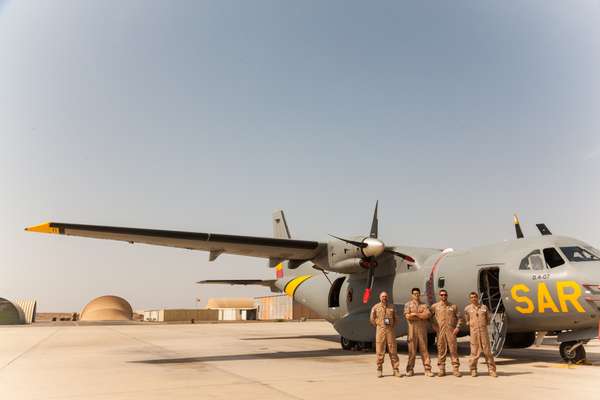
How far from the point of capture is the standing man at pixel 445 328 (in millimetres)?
9906

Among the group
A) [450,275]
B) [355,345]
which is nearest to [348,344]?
[355,345]

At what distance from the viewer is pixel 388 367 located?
1159 centimetres

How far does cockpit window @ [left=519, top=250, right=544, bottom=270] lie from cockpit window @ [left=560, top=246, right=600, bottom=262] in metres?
0.53

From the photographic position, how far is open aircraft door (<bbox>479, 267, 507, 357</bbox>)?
11844 millimetres

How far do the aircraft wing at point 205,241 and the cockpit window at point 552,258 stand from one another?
21.8 feet

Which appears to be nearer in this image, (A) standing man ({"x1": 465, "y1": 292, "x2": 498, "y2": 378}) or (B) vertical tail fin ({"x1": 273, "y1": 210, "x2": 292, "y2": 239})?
(A) standing man ({"x1": 465, "y1": 292, "x2": 498, "y2": 378})

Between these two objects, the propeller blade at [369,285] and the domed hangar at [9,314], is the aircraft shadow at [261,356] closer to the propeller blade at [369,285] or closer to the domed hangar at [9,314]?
the propeller blade at [369,285]

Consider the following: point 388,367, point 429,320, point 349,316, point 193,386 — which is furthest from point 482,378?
point 349,316

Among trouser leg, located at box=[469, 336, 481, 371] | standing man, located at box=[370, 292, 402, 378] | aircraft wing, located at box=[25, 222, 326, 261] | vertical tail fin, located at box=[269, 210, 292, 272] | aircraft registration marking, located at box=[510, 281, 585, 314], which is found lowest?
trouser leg, located at box=[469, 336, 481, 371]

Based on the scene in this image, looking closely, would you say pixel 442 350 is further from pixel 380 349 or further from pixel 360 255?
pixel 360 255

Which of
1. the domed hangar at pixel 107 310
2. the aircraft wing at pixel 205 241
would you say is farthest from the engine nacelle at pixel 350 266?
the domed hangar at pixel 107 310

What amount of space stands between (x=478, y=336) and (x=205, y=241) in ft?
26.4

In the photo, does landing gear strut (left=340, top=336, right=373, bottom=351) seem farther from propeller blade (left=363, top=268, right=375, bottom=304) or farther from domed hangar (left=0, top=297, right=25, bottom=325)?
domed hangar (left=0, top=297, right=25, bottom=325)

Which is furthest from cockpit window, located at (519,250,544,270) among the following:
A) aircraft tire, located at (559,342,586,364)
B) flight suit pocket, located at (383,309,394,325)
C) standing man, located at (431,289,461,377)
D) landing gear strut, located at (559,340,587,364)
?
flight suit pocket, located at (383,309,394,325)
